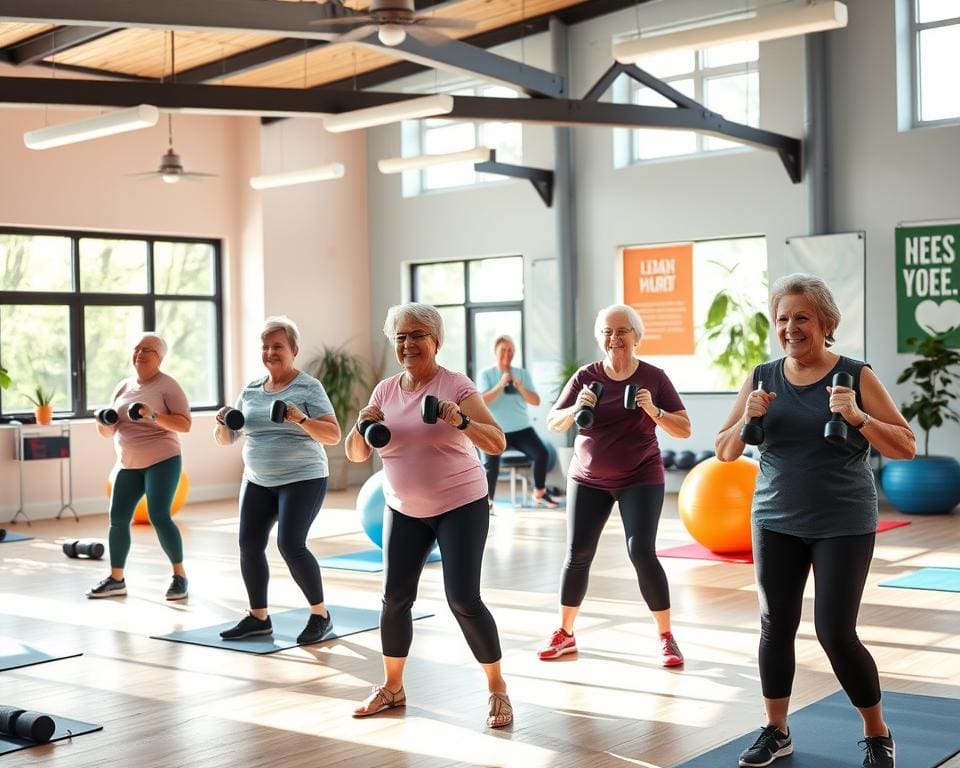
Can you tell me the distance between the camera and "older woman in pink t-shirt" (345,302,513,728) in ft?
12.0

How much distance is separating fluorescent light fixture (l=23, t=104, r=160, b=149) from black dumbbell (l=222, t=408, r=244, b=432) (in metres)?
3.34

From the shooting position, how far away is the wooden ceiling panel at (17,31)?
9075mm

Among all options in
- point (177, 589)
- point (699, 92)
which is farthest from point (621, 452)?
point (699, 92)

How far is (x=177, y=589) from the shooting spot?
6.13 m

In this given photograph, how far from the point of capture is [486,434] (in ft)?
11.8

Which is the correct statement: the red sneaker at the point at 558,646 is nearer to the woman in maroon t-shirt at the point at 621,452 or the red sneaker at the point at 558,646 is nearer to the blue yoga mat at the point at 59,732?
the woman in maroon t-shirt at the point at 621,452

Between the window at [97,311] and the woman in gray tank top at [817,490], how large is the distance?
8.19m

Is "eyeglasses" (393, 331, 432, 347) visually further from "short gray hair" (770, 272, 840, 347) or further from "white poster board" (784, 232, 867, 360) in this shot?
"white poster board" (784, 232, 867, 360)

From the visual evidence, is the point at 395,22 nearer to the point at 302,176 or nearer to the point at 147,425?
the point at 147,425

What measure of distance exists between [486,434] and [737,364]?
268 inches

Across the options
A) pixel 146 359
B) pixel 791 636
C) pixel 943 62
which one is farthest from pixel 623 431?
pixel 943 62

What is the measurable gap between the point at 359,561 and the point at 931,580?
3132mm

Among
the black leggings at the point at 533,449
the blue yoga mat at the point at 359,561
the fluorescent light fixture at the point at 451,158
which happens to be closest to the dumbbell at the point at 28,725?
the blue yoga mat at the point at 359,561

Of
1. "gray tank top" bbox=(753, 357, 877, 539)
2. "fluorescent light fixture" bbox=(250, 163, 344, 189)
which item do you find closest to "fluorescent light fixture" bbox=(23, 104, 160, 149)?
"fluorescent light fixture" bbox=(250, 163, 344, 189)
